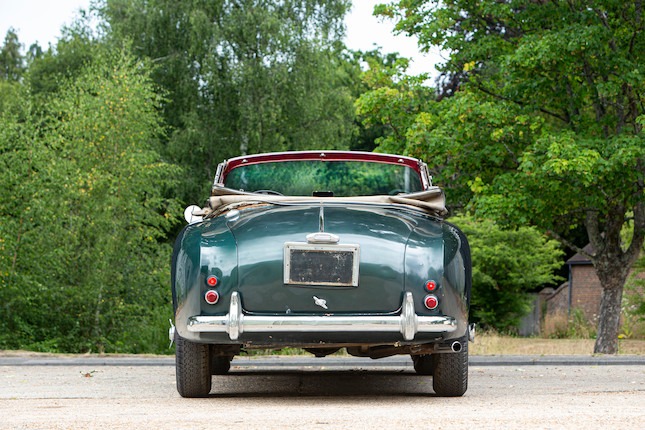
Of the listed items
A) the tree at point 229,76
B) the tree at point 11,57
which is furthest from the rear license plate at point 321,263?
the tree at point 11,57

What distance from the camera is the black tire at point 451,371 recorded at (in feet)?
23.6

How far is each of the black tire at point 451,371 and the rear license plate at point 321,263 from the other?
116cm

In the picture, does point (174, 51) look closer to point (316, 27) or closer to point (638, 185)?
point (316, 27)

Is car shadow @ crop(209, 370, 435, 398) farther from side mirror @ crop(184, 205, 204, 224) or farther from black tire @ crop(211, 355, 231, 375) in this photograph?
side mirror @ crop(184, 205, 204, 224)

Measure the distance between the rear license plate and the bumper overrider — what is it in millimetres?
249

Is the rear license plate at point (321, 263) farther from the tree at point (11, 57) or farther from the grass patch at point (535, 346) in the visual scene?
the tree at point (11, 57)

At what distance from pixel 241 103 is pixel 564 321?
13230 mm

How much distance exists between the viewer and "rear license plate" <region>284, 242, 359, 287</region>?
648 cm

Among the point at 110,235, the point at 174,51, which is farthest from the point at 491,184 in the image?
the point at 174,51

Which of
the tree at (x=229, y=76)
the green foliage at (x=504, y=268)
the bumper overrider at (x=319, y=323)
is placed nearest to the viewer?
the bumper overrider at (x=319, y=323)

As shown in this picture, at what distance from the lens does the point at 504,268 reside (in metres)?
34.0

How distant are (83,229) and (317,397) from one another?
12262 millimetres

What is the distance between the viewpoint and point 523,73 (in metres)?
18.0

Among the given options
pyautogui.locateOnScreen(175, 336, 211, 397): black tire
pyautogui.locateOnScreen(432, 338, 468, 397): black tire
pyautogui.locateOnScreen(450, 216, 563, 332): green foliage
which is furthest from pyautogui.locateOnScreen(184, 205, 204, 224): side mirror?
pyautogui.locateOnScreen(450, 216, 563, 332): green foliage
